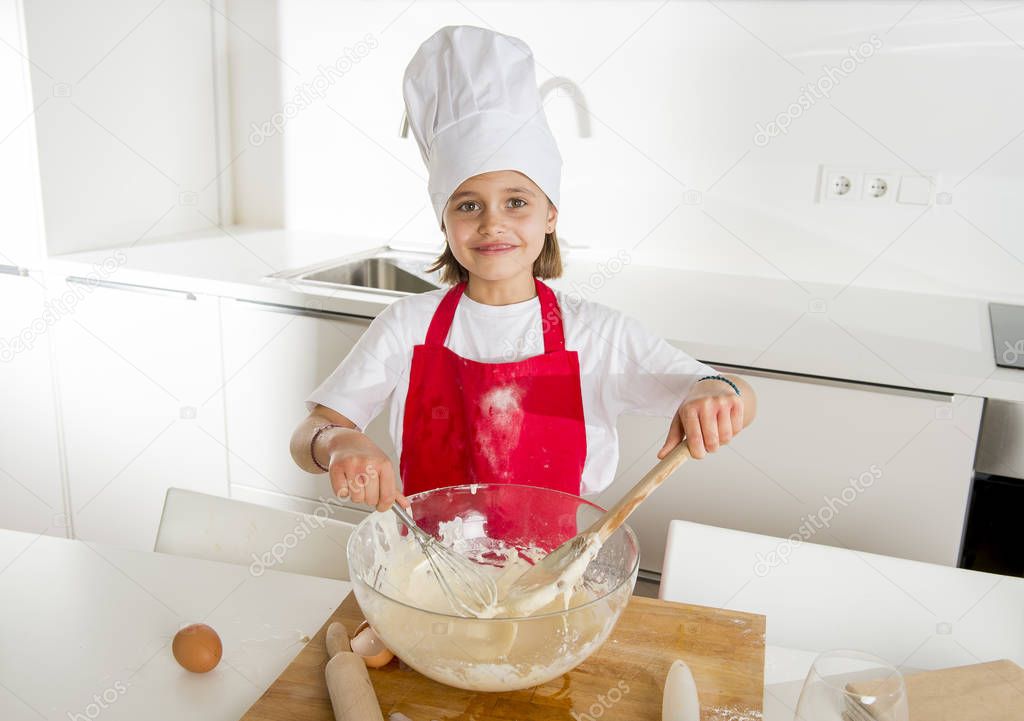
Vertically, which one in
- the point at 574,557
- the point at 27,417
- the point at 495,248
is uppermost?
the point at 495,248

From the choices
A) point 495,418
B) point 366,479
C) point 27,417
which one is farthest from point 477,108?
point 27,417

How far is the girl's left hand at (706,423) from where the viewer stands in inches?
31.9

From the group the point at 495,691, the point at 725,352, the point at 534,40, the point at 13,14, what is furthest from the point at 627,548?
the point at 13,14

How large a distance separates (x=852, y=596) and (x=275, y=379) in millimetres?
1147

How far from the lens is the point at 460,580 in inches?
30.2

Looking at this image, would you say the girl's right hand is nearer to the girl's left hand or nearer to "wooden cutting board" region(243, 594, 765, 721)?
"wooden cutting board" region(243, 594, 765, 721)

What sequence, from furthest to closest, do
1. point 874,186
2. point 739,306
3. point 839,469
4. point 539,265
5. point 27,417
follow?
point 27,417 < point 874,186 < point 739,306 < point 839,469 < point 539,265

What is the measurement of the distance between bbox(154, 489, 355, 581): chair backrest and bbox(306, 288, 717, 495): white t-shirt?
0.46ft

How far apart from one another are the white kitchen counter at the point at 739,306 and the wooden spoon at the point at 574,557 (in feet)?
2.30

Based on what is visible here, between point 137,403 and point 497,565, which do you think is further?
point 137,403

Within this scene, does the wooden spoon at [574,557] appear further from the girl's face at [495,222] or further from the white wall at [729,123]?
the white wall at [729,123]

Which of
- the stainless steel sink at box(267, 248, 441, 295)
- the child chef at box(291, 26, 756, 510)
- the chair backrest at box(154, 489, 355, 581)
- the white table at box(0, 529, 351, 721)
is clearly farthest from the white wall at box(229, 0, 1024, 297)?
the white table at box(0, 529, 351, 721)

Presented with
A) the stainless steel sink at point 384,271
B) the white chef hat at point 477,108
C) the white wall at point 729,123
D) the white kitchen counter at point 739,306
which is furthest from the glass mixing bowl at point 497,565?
the white wall at point 729,123

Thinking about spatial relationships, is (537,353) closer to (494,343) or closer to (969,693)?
(494,343)
